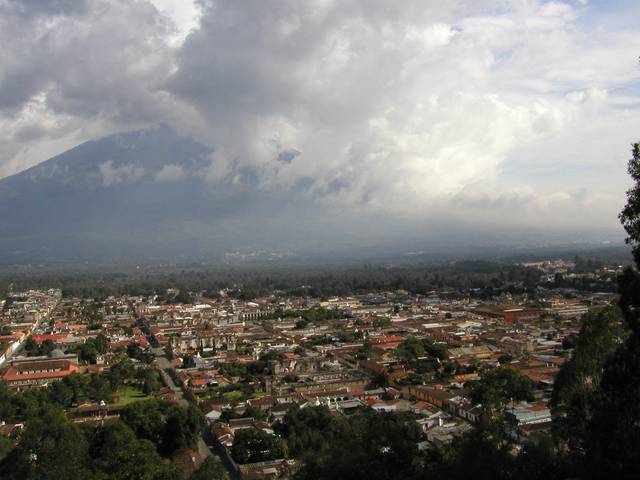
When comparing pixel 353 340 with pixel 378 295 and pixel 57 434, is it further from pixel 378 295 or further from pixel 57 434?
pixel 378 295

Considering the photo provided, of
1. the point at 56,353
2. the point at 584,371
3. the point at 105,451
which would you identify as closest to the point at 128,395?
the point at 56,353

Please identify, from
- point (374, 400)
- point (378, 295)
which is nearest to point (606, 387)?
point (374, 400)

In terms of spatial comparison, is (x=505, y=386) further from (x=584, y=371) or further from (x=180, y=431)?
(x=180, y=431)

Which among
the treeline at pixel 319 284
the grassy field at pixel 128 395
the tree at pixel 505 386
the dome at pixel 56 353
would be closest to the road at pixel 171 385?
the grassy field at pixel 128 395

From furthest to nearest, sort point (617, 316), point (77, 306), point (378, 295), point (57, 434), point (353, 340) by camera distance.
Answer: point (378, 295), point (77, 306), point (353, 340), point (57, 434), point (617, 316)

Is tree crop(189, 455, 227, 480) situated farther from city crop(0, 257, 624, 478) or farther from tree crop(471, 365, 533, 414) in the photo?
tree crop(471, 365, 533, 414)
